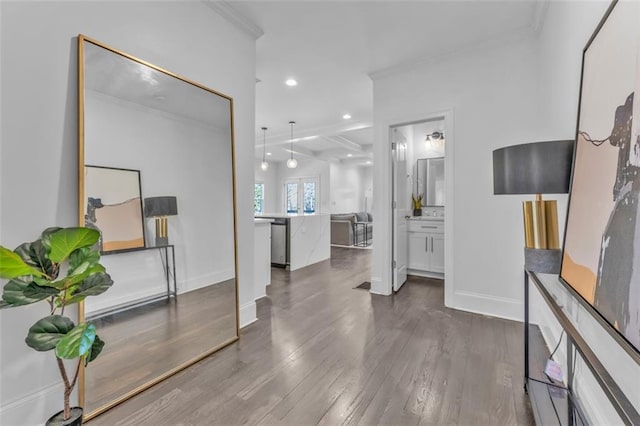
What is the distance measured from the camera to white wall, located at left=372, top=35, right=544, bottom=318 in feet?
9.25

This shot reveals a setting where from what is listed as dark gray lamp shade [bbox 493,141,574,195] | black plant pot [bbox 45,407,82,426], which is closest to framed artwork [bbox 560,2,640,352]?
dark gray lamp shade [bbox 493,141,574,195]

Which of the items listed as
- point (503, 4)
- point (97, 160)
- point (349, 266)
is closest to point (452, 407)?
point (97, 160)

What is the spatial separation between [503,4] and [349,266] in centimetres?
410

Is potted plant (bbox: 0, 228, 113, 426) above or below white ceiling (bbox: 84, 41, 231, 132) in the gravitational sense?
below

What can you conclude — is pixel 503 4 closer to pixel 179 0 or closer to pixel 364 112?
pixel 179 0

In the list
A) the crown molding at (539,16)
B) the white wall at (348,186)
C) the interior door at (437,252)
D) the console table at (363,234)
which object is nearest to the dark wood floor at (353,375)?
the interior door at (437,252)

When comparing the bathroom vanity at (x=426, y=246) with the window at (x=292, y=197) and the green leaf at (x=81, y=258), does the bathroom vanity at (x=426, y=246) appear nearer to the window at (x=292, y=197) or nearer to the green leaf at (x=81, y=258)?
the green leaf at (x=81, y=258)

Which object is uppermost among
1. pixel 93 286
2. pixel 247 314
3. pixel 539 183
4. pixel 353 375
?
pixel 539 183

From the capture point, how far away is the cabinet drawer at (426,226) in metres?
4.37

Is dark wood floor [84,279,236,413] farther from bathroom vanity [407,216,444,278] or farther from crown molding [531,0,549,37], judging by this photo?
crown molding [531,0,549,37]

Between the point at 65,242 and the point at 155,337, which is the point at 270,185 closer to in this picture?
the point at 155,337

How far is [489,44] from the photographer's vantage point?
9.62 ft

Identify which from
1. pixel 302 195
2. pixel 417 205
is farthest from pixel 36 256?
pixel 302 195

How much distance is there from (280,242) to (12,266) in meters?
4.07
